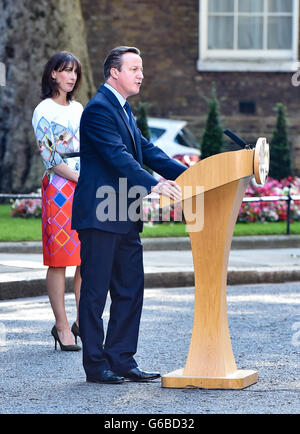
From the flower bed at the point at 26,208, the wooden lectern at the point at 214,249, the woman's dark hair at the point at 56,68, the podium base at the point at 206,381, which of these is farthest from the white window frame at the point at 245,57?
the podium base at the point at 206,381

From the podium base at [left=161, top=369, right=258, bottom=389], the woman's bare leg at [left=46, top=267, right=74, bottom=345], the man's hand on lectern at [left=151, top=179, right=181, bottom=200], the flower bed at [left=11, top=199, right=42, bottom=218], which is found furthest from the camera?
the flower bed at [left=11, top=199, right=42, bottom=218]

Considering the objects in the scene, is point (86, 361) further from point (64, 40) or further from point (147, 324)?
point (64, 40)

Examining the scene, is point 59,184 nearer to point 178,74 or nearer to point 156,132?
point 156,132

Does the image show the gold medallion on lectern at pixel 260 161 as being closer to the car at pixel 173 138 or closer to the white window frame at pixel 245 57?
the car at pixel 173 138

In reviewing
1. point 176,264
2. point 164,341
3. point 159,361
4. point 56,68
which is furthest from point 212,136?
point 159,361

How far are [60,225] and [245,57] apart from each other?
50.7ft

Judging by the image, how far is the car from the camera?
19.4 m

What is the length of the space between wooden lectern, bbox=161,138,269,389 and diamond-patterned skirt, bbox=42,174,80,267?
1.51 metres

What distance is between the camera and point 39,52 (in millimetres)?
17844

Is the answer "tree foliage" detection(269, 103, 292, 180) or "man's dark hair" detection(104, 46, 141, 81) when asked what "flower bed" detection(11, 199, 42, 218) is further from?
"man's dark hair" detection(104, 46, 141, 81)

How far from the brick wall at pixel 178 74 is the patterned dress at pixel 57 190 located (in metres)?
14.9

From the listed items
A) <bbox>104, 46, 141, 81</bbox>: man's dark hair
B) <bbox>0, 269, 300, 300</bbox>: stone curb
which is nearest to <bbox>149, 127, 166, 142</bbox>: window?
<bbox>0, 269, 300, 300</bbox>: stone curb

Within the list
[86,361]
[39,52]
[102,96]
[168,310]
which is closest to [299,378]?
[86,361]

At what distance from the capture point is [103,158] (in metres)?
6.14
